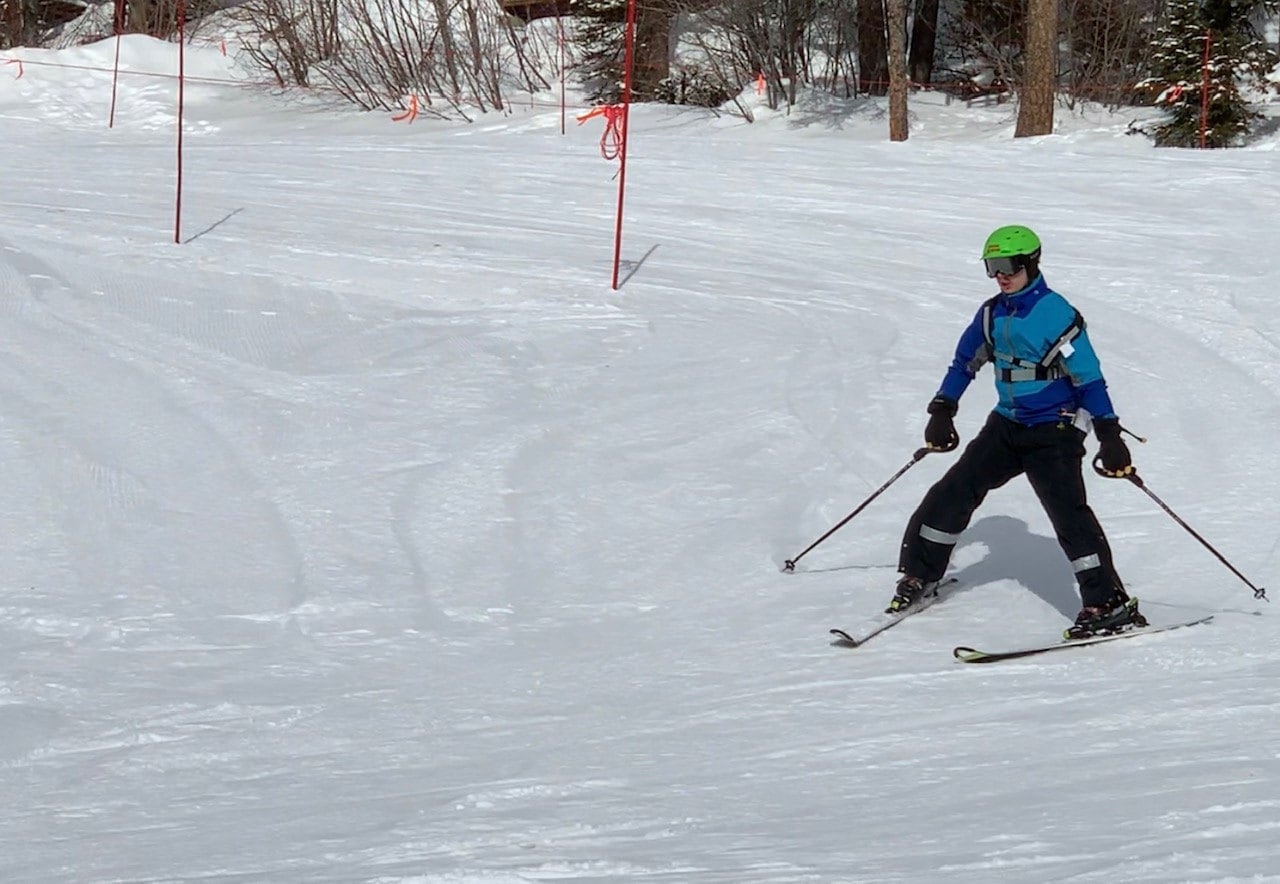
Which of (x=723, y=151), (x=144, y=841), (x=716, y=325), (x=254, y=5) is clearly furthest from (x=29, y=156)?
(x=144, y=841)

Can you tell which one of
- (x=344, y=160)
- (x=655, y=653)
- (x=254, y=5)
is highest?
(x=254, y=5)

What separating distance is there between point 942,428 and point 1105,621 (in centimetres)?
96

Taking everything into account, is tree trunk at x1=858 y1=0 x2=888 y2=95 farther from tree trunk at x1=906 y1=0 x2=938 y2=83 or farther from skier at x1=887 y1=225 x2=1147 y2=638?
skier at x1=887 y1=225 x2=1147 y2=638

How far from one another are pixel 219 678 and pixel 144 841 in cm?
159

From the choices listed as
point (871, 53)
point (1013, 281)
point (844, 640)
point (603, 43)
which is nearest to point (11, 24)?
point (603, 43)

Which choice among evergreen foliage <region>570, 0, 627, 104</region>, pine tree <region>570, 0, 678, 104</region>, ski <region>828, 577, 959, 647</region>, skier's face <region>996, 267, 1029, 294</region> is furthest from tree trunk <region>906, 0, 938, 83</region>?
skier's face <region>996, 267, 1029, 294</region>

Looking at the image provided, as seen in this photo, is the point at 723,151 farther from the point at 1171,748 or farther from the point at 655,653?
the point at 1171,748

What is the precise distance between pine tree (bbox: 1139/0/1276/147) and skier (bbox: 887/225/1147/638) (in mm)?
16381

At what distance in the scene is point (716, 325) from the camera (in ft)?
38.8

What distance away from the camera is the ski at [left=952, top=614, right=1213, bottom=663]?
614 cm

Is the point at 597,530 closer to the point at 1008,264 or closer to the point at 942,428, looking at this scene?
the point at 942,428

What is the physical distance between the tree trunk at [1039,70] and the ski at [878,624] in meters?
14.4

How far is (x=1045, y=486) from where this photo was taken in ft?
20.7

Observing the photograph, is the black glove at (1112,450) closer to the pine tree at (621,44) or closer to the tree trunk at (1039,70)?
the tree trunk at (1039,70)
